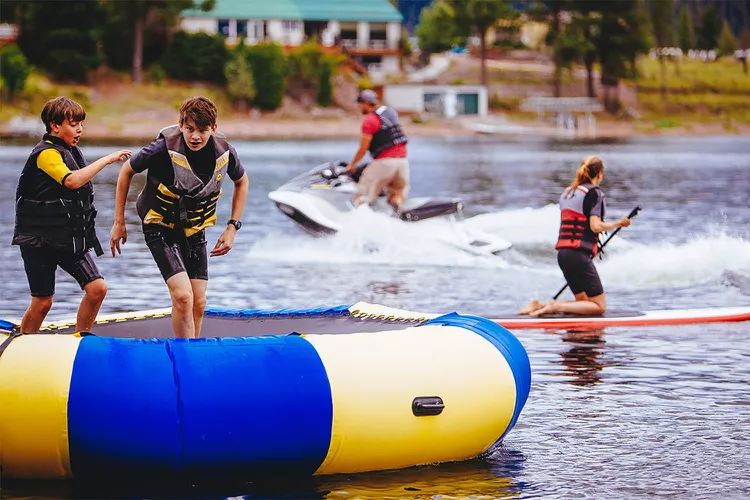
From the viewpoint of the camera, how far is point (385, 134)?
17641mm

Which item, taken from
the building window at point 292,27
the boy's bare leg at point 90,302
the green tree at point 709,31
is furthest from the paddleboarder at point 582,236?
the green tree at point 709,31

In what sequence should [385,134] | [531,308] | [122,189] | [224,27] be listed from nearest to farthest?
1. [122,189]
2. [531,308]
3. [385,134]
4. [224,27]

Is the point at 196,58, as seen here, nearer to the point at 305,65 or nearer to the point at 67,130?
the point at 305,65

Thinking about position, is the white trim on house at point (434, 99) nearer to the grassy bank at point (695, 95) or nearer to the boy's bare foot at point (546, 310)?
the grassy bank at point (695, 95)

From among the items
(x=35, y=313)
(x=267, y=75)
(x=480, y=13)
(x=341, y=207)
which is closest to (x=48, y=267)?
(x=35, y=313)

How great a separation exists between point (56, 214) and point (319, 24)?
98.3m

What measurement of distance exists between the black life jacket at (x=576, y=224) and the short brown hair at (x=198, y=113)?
4596 mm

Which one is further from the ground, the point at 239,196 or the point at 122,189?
the point at 122,189

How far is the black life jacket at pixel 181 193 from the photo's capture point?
26.1 feet

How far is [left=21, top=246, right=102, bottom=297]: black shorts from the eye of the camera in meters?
8.20

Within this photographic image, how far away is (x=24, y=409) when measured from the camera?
22.3 feet

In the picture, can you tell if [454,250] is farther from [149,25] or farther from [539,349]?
[149,25]

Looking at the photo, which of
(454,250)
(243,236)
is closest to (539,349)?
(454,250)

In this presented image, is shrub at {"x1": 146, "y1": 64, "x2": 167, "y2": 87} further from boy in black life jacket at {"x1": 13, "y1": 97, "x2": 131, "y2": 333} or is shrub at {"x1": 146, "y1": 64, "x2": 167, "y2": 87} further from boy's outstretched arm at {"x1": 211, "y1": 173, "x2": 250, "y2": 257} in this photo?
boy in black life jacket at {"x1": 13, "y1": 97, "x2": 131, "y2": 333}
